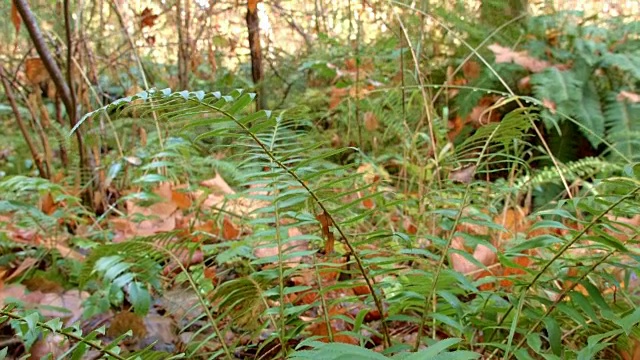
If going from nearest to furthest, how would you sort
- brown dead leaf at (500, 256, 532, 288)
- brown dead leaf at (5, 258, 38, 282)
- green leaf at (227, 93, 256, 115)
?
1. green leaf at (227, 93, 256, 115)
2. brown dead leaf at (500, 256, 532, 288)
3. brown dead leaf at (5, 258, 38, 282)

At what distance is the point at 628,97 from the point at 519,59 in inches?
22.8

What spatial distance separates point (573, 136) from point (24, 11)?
2736mm

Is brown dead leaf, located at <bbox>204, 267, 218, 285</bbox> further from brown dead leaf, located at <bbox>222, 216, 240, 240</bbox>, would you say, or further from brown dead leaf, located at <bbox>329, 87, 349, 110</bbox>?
brown dead leaf, located at <bbox>329, 87, 349, 110</bbox>

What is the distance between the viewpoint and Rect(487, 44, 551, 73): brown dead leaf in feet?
10.1

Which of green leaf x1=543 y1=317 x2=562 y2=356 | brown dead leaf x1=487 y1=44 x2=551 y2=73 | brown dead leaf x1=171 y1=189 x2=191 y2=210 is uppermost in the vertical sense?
brown dead leaf x1=487 y1=44 x2=551 y2=73

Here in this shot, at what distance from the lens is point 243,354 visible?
125cm

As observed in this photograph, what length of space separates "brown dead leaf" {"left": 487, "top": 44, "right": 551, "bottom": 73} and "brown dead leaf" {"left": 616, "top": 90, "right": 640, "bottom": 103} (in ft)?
1.31

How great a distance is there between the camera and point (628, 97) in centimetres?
307

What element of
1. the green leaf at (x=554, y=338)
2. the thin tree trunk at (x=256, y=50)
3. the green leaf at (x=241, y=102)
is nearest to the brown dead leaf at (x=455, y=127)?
the thin tree trunk at (x=256, y=50)

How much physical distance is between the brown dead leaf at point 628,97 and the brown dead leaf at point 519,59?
400 millimetres

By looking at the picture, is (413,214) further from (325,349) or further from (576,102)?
Answer: (576,102)

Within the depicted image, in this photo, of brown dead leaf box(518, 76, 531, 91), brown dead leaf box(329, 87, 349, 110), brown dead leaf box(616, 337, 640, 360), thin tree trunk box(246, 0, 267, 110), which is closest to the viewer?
brown dead leaf box(616, 337, 640, 360)

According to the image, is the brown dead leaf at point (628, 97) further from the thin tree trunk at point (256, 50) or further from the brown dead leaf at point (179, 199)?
the brown dead leaf at point (179, 199)

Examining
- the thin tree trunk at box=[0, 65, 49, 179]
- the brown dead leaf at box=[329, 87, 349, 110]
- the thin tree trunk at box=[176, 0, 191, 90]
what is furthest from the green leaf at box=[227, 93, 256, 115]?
the thin tree trunk at box=[176, 0, 191, 90]
